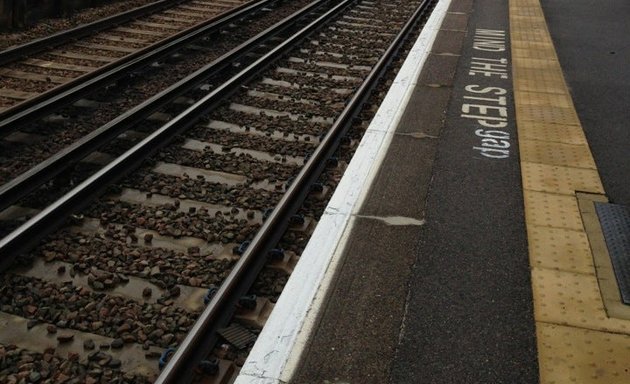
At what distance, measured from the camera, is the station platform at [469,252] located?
13.5 feet

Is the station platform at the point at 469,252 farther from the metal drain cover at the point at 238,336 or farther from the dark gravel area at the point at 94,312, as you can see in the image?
the dark gravel area at the point at 94,312

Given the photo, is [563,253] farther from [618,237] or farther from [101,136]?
[101,136]

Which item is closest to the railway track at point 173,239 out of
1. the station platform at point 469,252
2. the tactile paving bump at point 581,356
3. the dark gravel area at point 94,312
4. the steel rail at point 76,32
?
the dark gravel area at point 94,312

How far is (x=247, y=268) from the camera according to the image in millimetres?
4750

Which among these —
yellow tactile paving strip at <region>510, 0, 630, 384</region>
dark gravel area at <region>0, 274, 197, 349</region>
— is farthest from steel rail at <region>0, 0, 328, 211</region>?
yellow tactile paving strip at <region>510, 0, 630, 384</region>

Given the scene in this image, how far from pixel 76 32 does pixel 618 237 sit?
9646 mm

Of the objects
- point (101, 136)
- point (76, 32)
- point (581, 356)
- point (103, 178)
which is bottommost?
point (581, 356)

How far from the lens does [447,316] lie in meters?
4.49

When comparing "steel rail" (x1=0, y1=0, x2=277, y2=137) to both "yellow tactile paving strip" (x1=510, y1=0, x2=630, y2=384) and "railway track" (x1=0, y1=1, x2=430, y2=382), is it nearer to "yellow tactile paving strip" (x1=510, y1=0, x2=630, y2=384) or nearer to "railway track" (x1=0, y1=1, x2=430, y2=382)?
"railway track" (x1=0, y1=1, x2=430, y2=382)

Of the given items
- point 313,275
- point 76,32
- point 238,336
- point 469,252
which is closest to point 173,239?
point 313,275

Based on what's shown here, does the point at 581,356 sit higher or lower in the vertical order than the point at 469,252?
lower

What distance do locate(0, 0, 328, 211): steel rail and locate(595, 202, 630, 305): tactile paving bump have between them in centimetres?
521

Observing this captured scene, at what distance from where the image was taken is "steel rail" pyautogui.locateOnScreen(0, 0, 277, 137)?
288 inches

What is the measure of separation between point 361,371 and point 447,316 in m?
0.88
